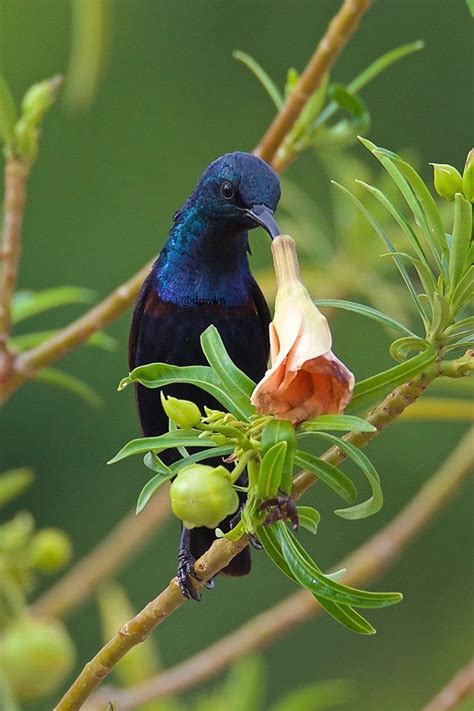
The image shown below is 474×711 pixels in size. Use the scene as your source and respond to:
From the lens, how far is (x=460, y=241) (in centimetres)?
148

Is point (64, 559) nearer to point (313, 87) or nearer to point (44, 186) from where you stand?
point (313, 87)

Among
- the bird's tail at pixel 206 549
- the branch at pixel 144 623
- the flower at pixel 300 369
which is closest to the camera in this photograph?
the flower at pixel 300 369

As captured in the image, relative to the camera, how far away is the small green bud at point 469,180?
1.47 meters

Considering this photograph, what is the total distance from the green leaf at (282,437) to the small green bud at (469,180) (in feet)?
1.13

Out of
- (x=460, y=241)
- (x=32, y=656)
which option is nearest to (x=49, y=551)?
(x=32, y=656)

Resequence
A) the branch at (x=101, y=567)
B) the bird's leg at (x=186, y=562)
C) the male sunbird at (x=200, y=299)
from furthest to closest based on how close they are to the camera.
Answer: the male sunbird at (x=200, y=299)
the branch at (x=101, y=567)
the bird's leg at (x=186, y=562)

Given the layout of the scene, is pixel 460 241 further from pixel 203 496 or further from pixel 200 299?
pixel 200 299

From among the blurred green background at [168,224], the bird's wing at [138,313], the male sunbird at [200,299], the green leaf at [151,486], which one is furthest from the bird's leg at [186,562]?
the blurred green background at [168,224]

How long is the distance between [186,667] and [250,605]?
206 inches

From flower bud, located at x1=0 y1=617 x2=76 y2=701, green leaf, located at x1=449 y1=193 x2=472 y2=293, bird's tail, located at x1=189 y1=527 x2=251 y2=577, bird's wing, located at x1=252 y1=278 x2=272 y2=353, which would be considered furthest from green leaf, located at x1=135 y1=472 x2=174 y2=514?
bird's tail, located at x1=189 y1=527 x2=251 y2=577

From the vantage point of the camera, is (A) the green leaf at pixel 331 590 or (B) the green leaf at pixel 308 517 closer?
(A) the green leaf at pixel 331 590

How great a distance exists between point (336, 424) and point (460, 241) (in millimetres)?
273

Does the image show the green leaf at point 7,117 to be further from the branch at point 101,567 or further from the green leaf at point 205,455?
the green leaf at point 205,455

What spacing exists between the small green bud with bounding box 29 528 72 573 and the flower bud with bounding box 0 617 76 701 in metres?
0.10
